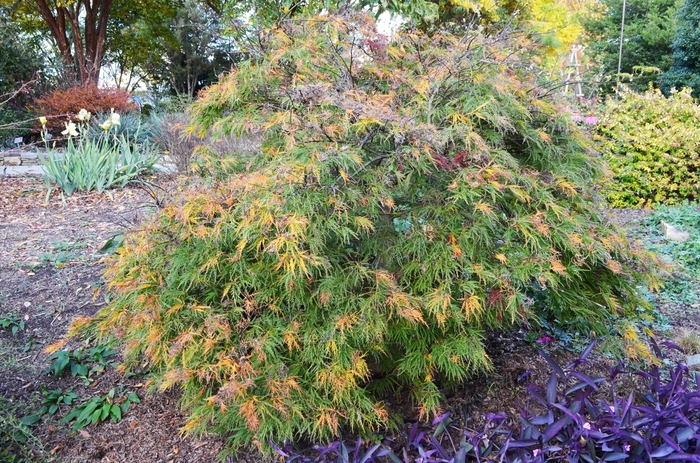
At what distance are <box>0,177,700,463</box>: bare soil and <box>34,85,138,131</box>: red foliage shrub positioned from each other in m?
5.16

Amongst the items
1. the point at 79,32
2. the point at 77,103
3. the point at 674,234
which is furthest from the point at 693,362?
the point at 79,32

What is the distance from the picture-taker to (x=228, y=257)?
184 centimetres

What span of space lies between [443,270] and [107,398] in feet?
6.11

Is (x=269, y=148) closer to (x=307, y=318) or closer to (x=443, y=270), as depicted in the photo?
(x=307, y=318)

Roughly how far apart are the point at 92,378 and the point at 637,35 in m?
22.7

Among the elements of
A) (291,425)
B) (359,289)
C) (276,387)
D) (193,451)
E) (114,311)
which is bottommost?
(193,451)

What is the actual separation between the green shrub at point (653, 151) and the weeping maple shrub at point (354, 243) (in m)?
4.48

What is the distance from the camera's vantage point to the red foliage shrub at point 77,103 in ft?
27.7

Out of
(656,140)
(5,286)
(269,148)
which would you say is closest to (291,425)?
(269,148)

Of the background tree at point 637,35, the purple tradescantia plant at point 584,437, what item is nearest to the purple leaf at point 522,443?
the purple tradescantia plant at point 584,437

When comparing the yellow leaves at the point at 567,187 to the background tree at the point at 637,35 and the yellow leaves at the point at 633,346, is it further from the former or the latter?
the background tree at the point at 637,35

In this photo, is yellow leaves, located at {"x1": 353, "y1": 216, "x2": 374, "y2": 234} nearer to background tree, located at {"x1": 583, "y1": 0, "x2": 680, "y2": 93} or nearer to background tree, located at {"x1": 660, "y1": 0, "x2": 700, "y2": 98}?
background tree, located at {"x1": 660, "y1": 0, "x2": 700, "y2": 98}

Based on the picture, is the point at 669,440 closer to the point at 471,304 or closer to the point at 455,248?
the point at 471,304

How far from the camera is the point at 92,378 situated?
2689 millimetres
